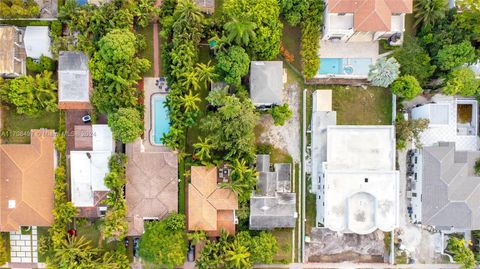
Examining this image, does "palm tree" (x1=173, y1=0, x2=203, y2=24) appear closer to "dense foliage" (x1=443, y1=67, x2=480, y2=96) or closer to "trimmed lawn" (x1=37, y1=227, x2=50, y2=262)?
"dense foliage" (x1=443, y1=67, x2=480, y2=96)

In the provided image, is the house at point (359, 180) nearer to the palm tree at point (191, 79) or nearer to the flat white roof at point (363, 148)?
the flat white roof at point (363, 148)

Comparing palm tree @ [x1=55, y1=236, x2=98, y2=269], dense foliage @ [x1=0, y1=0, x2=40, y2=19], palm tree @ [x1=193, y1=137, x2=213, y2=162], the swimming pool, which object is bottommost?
palm tree @ [x1=55, y1=236, x2=98, y2=269]

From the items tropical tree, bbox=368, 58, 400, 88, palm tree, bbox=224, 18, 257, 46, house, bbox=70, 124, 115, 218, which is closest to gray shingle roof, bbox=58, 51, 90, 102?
house, bbox=70, 124, 115, 218

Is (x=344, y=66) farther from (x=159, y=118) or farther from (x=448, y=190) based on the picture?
(x=159, y=118)

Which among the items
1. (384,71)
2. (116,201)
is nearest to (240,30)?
(384,71)

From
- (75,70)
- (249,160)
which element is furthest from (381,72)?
(75,70)

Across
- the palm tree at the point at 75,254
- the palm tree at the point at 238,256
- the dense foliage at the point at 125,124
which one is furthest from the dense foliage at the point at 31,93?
the palm tree at the point at 238,256
